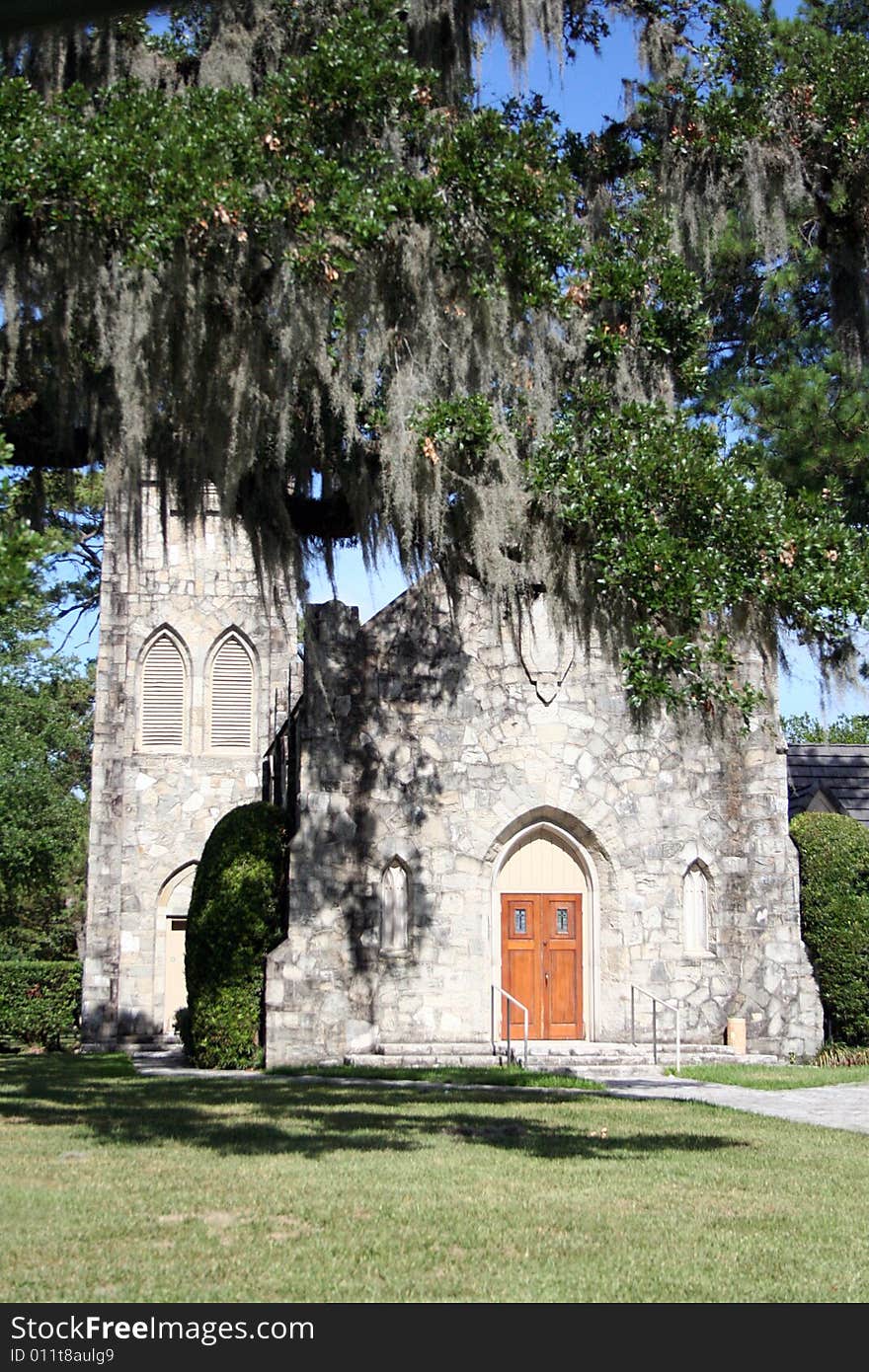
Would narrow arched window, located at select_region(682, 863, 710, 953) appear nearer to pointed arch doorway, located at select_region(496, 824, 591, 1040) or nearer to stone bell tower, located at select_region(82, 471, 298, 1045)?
pointed arch doorway, located at select_region(496, 824, 591, 1040)

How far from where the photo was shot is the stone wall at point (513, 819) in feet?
55.5

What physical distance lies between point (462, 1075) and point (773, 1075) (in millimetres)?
3326

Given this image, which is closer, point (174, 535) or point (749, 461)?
point (749, 461)

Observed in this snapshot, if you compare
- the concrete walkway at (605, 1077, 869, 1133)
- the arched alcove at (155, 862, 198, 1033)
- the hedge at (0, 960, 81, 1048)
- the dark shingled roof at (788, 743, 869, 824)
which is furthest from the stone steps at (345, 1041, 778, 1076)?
the hedge at (0, 960, 81, 1048)

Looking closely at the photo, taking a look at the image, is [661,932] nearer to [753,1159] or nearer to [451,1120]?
[451,1120]

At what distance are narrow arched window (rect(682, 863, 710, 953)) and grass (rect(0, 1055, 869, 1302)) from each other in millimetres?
5809

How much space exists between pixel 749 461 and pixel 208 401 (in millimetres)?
3650

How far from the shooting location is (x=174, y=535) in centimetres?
2223

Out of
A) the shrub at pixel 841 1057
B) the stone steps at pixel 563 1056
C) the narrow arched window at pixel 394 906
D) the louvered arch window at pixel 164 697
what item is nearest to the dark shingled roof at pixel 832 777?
the shrub at pixel 841 1057

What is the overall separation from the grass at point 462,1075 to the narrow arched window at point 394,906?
1697 mm

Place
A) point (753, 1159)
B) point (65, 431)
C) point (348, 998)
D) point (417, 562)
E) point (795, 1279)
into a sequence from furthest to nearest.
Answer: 1. point (348, 998)
2. point (417, 562)
3. point (65, 431)
4. point (753, 1159)
5. point (795, 1279)

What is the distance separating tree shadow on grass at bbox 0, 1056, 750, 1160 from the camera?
941cm

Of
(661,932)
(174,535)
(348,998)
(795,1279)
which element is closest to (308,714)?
(348,998)

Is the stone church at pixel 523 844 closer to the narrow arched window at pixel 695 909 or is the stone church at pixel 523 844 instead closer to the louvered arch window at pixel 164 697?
the narrow arched window at pixel 695 909
